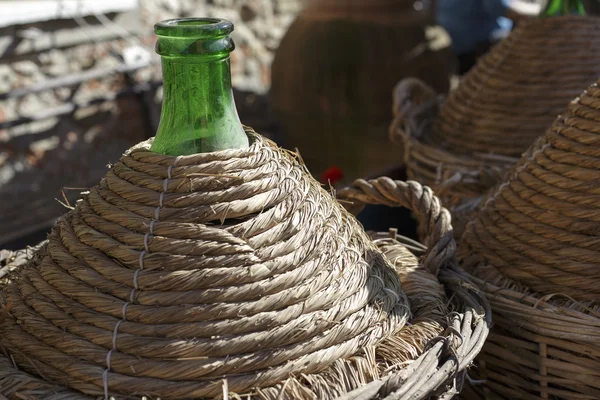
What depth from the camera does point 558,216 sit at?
3.10ft

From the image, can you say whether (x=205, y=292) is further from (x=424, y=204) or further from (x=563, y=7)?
(x=563, y=7)

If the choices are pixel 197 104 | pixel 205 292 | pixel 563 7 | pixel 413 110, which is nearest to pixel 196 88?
pixel 197 104

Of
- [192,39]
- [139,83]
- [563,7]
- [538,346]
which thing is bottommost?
[139,83]

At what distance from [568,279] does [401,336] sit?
0.27m

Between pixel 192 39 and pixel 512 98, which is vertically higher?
pixel 192 39

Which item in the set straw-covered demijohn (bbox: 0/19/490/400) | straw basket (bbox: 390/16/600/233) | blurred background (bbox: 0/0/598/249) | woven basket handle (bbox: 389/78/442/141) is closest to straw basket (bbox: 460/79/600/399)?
straw-covered demijohn (bbox: 0/19/490/400)

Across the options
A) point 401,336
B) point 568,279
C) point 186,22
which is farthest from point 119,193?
point 568,279

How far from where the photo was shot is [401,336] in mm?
789

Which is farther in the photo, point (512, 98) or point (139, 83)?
point (139, 83)

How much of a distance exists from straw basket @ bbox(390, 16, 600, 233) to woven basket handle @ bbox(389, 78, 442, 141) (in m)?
0.05

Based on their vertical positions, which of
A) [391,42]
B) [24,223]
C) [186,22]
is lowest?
[24,223]

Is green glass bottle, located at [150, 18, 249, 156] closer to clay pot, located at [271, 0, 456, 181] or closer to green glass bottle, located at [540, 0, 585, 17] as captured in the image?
green glass bottle, located at [540, 0, 585, 17]

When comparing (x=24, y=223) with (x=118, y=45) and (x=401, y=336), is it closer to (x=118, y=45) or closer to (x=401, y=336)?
(x=118, y=45)

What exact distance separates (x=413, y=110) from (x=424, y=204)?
78 centimetres
